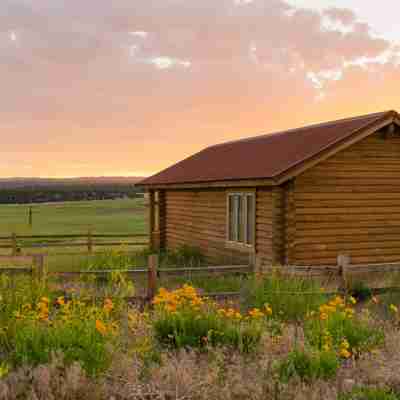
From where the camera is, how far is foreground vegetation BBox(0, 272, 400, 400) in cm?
596

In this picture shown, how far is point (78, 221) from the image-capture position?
169 ft

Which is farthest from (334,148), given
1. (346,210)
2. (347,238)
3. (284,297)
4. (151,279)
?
(151,279)

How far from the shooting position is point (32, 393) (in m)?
5.72

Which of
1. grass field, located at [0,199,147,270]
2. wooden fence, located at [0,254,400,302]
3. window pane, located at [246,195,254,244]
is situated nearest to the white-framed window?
window pane, located at [246,195,254,244]

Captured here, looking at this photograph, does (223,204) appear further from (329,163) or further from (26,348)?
(26,348)

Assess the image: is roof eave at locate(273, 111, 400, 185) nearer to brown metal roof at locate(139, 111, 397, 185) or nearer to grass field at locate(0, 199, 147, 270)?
brown metal roof at locate(139, 111, 397, 185)

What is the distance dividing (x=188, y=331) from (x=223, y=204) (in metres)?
10.5

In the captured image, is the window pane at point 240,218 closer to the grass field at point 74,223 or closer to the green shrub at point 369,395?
the grass field at point 74,223

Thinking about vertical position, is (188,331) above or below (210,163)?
below

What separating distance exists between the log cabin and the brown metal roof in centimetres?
6

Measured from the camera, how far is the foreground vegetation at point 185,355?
5957mm

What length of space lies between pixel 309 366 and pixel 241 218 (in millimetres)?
10452

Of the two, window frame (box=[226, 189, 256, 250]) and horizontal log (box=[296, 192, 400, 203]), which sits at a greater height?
horizontal log (box=[296, 192, 400, 203])

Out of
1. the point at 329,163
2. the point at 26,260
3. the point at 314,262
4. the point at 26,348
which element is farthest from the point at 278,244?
the point at 26,260
